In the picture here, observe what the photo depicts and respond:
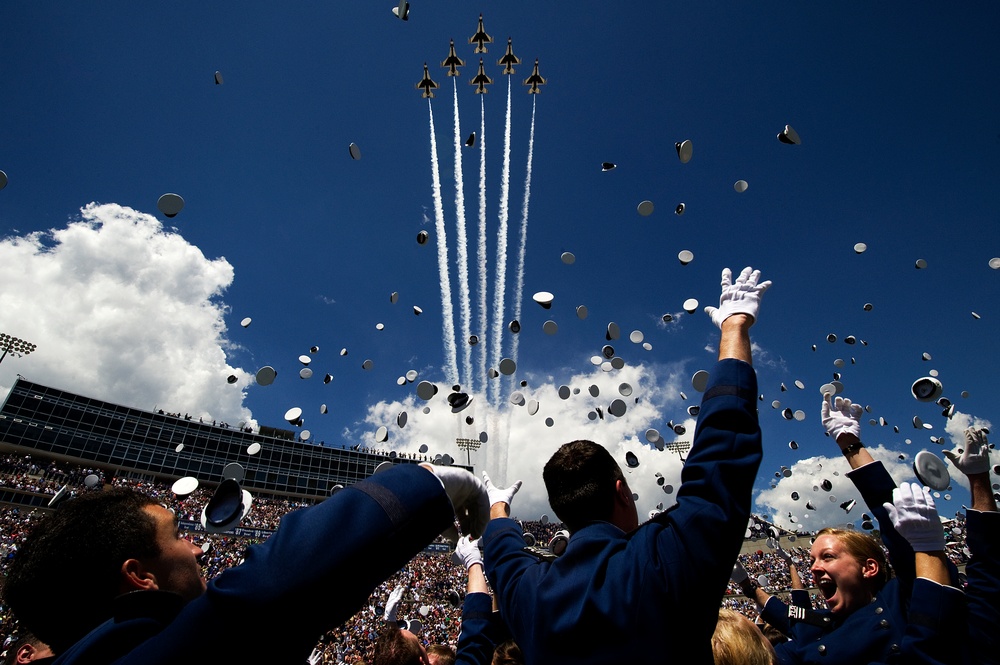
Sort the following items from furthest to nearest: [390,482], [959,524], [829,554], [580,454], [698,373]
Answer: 1. [959,524]
2. [698,373]
3. [829,554]
4. [580,454]
5. [390,482]

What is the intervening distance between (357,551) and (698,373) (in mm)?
11334

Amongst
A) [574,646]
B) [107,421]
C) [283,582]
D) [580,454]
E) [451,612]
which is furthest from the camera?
[107,421]

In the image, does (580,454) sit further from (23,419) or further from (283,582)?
(23,419)

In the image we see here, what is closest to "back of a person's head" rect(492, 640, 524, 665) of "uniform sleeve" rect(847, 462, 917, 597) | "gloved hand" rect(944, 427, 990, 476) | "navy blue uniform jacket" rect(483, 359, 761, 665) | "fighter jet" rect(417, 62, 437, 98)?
"navy blue uniform jacket" rect(483, 359, 761, 665)

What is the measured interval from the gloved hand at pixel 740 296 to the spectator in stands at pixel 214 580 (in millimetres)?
1574

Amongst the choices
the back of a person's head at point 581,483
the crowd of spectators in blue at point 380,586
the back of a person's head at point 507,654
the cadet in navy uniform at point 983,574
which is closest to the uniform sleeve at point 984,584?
the cadet in navy uniform at point 983,574

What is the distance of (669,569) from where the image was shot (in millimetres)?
1605

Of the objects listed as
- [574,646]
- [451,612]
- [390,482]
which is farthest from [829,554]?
[451,612]

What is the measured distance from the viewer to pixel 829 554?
3.71 m

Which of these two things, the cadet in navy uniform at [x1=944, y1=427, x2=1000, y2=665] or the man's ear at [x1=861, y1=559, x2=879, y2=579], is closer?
the cadet in navy uniform at [x1=944, y1=427, x2=1000, y2=665]

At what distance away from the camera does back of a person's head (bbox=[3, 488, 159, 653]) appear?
1.52m

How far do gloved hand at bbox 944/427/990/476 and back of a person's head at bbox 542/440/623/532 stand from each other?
281 cm

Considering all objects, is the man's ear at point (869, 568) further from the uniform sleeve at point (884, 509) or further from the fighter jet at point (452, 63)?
the fighter jet at point (452, 63)

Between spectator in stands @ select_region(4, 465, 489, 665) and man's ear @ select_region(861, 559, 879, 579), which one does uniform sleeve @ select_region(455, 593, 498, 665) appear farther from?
man's ear @ select_region(861, 559, 879, 579)
